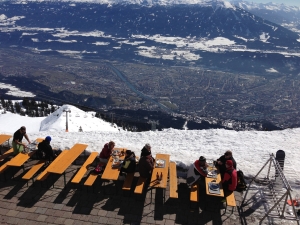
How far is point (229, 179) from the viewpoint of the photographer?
39.1 ft

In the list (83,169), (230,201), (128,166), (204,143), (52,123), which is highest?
(128,166)

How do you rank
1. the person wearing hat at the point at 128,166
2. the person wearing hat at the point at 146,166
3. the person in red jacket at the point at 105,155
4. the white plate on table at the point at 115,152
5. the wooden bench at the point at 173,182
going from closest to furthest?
the wooden bench at the point at 173,182, the person wearing hat at the point at 146,166, the person wearing hat at the point at 128,166, the person in red jacket at the point at 105,155, the white plate on table at the point at 115,152

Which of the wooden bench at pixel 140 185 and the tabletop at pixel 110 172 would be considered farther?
the tabletop at pixel 110 172

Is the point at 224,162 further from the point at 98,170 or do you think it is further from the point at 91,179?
the point at 91,179

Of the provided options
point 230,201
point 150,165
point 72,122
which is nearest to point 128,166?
point 150,165

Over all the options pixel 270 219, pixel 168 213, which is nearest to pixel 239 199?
pixel 270 219

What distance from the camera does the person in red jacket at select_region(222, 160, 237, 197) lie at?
1179cm

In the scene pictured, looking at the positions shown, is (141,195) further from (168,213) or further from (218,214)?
(218,214)

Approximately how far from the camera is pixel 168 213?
11328mm

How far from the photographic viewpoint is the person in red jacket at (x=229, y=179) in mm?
11789

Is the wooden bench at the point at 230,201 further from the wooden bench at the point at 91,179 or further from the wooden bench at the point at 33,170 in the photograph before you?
the wooden bench at the point at 33,170

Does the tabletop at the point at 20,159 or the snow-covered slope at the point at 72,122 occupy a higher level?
the tabletop at the point at 20,159

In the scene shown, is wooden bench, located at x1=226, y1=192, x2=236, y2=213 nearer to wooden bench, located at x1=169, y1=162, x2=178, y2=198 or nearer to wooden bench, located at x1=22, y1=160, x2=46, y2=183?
wooden bench, located at x1=169, y1=162, x2=178, y2=198

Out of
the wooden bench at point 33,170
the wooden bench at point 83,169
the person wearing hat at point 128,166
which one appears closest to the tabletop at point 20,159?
the wooden bench at point 33,170
